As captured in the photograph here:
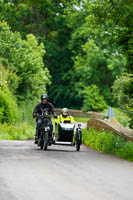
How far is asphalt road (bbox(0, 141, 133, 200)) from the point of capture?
362 inches

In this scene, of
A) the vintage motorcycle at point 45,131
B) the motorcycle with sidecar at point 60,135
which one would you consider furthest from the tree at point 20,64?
the vintage motorcycle at point 45,131

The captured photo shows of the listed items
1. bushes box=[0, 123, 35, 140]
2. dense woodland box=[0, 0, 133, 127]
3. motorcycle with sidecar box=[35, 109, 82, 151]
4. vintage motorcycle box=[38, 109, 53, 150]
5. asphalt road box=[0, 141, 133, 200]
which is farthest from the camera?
dense woodland box=[0, 0, 133, 127]

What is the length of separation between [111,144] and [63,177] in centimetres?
721

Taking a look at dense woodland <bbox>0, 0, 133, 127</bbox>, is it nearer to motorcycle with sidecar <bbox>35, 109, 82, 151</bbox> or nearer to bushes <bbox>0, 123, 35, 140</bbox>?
bushes <bbox>0, 123, 35, 140</bbox>

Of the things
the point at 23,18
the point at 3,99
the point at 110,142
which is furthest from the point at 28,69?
the point at 23,18

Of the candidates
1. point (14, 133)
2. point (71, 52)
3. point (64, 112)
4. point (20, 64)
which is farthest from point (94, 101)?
point (64, 112)

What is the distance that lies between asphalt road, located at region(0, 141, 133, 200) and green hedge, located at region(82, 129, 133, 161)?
75 cm

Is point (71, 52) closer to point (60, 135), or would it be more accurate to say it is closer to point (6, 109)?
point (6, 109)

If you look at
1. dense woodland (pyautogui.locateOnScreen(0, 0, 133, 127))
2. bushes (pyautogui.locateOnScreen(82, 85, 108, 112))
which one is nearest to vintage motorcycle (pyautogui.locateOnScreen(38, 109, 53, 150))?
dense woodland (pyautogui.locateOnScreen(0, 0, 133, 127))

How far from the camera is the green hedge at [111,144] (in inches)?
650

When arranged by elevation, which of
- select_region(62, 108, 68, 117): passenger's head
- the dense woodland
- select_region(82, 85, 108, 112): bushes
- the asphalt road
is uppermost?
the dense woodland

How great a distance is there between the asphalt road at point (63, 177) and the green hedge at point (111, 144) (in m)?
0.75

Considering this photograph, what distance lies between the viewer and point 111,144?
716 inches

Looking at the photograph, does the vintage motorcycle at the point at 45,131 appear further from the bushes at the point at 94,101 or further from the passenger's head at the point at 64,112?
the bushes at the point at 94,101
